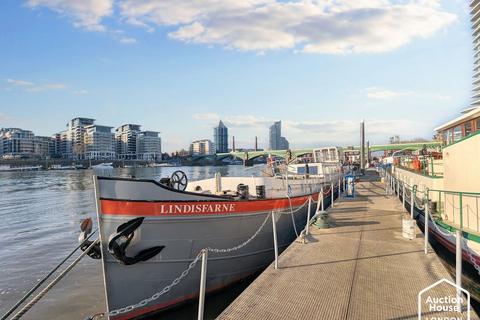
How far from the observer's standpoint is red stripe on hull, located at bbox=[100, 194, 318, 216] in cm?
686

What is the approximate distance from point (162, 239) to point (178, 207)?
2.44 feet

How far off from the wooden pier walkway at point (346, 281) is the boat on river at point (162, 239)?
45.5 inches

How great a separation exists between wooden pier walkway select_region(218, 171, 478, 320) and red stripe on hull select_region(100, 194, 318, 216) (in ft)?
5.18

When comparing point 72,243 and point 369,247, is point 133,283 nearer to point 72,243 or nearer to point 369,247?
point 369,247

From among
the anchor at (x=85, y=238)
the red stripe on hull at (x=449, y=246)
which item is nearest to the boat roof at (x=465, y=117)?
the red stripe on hull at (x=449, y=246)

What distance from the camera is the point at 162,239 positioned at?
741 centimetres

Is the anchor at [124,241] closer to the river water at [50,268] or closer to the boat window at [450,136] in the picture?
the river water at [50,268]

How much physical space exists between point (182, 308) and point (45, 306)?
4225 mm

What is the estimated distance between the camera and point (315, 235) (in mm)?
10305

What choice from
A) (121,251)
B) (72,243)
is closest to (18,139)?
(72,243)

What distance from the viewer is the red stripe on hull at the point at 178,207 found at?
6859mm

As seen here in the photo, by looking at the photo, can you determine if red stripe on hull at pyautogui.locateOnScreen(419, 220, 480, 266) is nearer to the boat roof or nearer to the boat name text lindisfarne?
the boat roof

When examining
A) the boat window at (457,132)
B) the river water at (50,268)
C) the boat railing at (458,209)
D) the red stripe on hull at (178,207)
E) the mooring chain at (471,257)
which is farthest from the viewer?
the boat window at (457,132)

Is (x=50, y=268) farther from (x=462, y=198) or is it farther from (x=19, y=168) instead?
(x=19, y=168)
